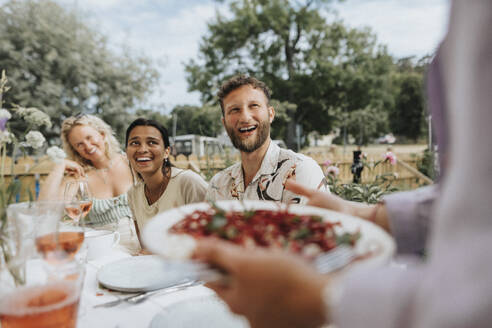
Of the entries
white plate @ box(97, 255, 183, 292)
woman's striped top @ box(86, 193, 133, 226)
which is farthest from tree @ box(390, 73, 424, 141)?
white plate @ box(97, 255, 183, 292)

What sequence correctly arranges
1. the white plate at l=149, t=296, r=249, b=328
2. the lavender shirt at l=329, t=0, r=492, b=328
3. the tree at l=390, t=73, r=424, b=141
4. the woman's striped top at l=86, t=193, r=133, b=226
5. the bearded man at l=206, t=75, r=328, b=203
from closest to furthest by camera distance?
the lavender shirt at l=329, t=0, r=492, b=328
the white plate at l=149, t=296, r=249, b=328
the bearded man at l=206, t=75, r=328, b=203
the woman's striped top at l=86, t=193, r=133, b=226
the tree at l=390, t=73, r=424, b=141

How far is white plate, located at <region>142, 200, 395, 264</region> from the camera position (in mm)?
632

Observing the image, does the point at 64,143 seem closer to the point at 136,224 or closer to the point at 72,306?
the point at 136,224

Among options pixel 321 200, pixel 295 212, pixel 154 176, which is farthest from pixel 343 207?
pixel 154 176

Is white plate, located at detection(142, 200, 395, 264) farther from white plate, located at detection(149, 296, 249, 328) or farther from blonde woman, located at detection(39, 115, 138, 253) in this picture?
blonde woman, located at detection(39, 115, 138, 253)

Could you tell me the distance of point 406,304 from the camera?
1.63 ft

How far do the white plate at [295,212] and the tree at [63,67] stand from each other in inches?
576

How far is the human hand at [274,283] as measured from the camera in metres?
0.56

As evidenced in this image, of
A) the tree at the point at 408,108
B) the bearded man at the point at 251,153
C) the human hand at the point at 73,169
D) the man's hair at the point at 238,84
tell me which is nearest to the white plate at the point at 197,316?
the bearded man at the point at 251,153

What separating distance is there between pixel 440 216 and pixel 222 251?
37 centimetres

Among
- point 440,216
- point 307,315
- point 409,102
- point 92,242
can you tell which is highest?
point 409,102

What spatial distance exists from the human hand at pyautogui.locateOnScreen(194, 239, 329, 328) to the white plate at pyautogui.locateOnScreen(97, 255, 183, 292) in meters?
0.63

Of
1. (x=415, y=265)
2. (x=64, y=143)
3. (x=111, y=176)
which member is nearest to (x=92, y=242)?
(x=415, y=265)

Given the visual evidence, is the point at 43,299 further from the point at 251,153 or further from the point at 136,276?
the point at 251,153
